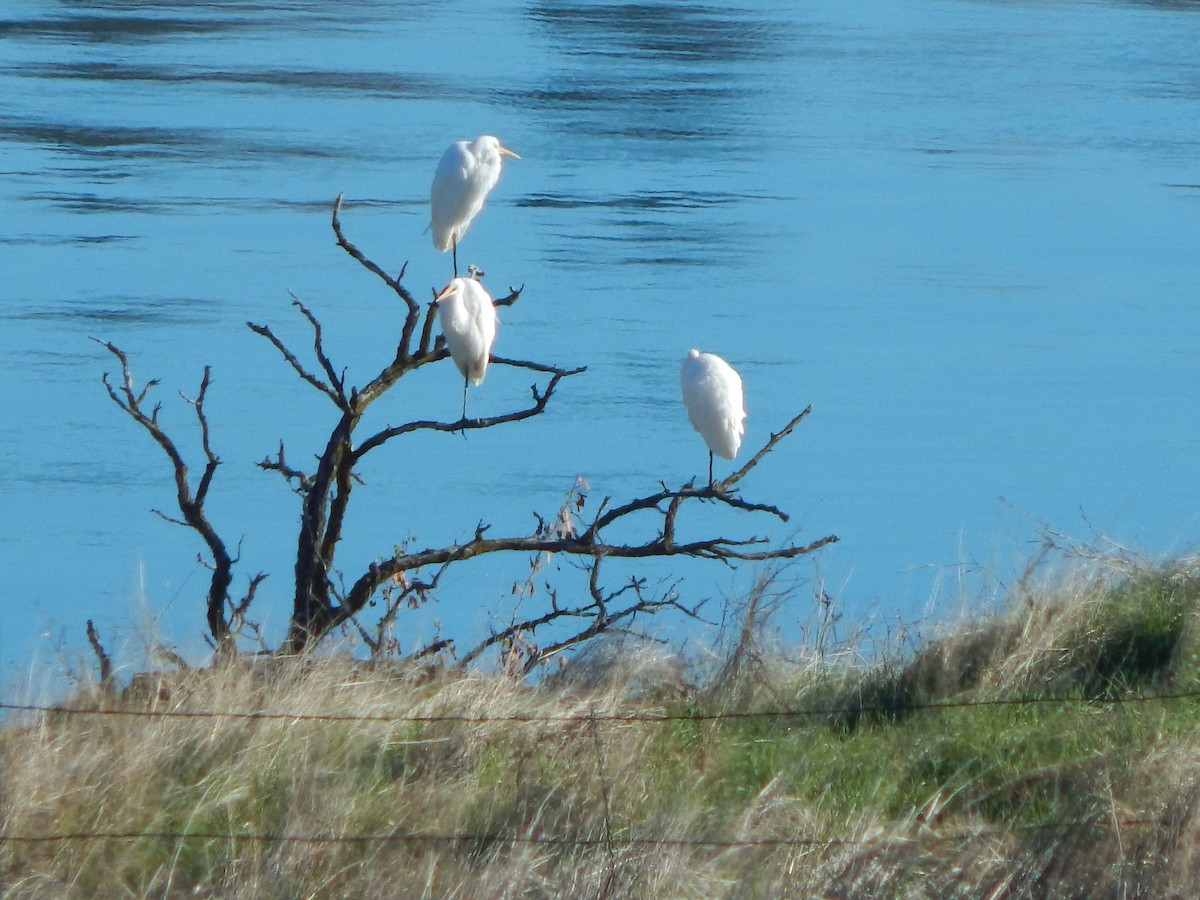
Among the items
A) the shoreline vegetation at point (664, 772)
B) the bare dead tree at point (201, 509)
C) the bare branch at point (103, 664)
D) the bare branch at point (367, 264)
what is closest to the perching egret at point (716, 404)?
the shoreline vegetation at point (664, 772)

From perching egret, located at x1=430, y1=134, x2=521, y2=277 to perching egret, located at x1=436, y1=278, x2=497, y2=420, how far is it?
0.60 m

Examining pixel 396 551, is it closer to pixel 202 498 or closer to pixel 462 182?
pixel 202 498

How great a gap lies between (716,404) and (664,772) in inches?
66.0

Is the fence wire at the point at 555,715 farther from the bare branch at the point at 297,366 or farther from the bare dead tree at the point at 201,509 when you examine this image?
the bare branch at the point at 297,366

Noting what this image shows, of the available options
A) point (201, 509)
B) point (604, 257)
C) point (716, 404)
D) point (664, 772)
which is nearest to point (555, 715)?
point (664, 772)

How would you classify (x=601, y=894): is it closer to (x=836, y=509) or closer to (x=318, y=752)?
(x=318, y=752)

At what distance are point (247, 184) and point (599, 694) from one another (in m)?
9.47

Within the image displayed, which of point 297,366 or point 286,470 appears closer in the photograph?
point 297,366

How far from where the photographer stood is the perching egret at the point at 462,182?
5.29m

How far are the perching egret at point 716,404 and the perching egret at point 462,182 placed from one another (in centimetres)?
90

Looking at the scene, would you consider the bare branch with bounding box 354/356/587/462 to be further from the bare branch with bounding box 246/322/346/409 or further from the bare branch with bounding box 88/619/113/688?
the bare branch with bounding box 88/619/113/688

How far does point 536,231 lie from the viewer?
11.3m

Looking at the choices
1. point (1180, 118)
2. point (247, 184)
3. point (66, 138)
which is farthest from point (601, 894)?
point (1180, 118)

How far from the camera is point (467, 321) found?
4.61 metres
